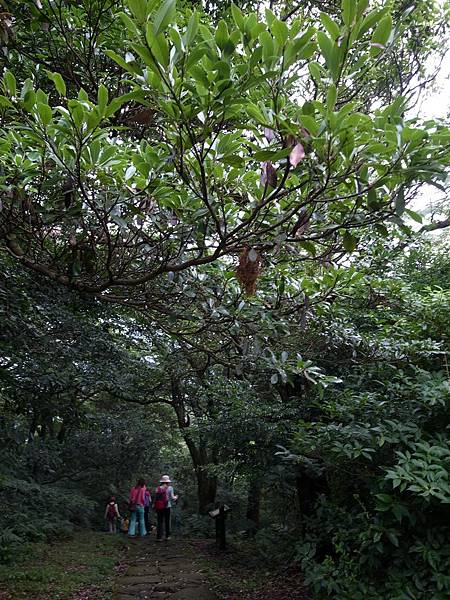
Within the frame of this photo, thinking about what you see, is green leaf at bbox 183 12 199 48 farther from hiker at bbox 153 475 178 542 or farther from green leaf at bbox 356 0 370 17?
hiker at bbox 153 475 178 542

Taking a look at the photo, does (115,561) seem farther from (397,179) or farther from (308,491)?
(397,179)

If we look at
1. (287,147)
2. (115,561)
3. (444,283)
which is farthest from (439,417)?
(115,561)

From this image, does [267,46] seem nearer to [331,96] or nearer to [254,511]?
[331,96]

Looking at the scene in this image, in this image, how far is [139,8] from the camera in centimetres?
126

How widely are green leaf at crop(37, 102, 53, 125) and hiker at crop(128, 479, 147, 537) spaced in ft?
31.4

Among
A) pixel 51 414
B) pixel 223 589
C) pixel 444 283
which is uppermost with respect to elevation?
pixel 444 283

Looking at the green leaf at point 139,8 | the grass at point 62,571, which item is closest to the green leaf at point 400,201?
the green leaf at point 139,8

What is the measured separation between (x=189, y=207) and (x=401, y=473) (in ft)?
7.05

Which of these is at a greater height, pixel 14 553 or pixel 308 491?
pixel 308 491

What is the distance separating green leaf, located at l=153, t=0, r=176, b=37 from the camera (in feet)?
4.08

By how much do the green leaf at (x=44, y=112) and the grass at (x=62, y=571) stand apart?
574 cm

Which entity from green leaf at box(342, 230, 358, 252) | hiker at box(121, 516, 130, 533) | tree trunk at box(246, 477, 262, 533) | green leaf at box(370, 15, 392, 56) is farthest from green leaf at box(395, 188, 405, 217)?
hiker at box(121, 516, 130, 533)

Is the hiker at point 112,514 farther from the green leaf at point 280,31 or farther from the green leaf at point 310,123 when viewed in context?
the green leaf at point 280,31

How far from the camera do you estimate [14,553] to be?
24.8 feet
